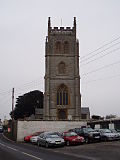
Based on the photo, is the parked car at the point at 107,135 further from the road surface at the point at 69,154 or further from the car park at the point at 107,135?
the road surface at the point at 69,154

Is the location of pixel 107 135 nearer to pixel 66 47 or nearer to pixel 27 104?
pixel 66 47

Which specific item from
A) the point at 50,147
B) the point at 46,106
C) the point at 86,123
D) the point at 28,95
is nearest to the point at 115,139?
the point at 50,147

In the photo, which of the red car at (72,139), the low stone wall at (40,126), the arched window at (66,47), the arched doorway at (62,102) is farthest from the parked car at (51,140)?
the arched window at (66,47)

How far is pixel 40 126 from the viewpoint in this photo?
1704 inches

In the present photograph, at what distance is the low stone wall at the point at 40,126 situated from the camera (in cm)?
4188

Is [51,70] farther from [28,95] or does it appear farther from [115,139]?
[115,139]

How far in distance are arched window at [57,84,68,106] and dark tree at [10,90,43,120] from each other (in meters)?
22.3

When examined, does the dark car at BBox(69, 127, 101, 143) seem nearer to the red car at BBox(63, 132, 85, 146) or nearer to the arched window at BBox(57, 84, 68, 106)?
the red car at BBox(63, 132, 85, 146)

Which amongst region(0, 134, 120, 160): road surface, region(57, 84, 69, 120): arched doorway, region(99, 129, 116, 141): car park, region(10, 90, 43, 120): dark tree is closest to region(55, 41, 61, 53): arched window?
region(57, 84, 69, 120): arched doorway

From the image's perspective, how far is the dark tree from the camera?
8479 cm

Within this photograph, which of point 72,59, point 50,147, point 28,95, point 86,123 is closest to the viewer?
point 50,147

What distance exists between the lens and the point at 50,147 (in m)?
27.2

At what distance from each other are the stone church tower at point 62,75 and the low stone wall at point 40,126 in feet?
54.4

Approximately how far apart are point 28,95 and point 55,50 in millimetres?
23999
